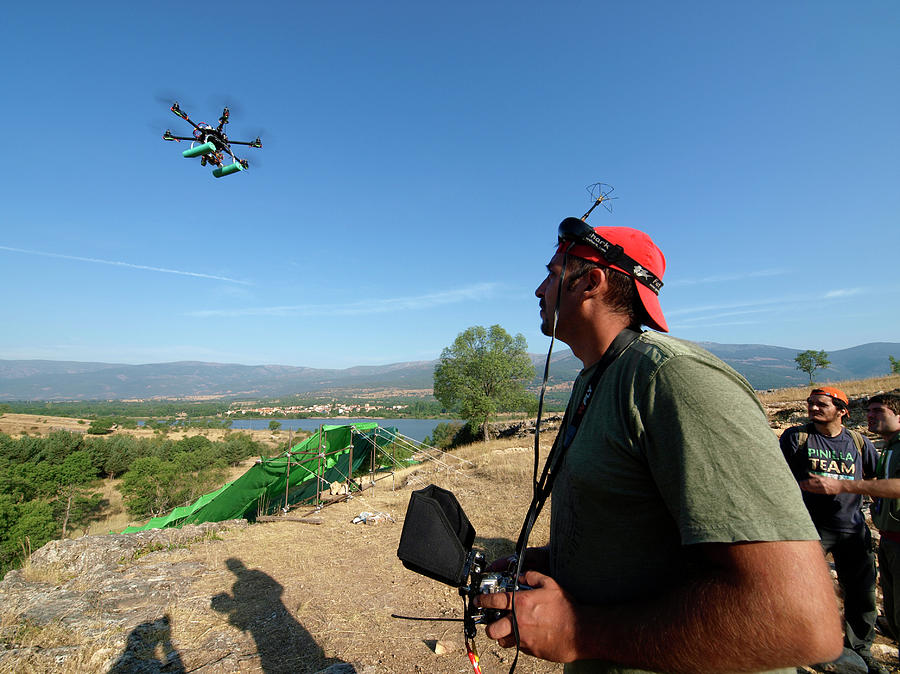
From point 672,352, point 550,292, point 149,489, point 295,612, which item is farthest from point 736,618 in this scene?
point 149,489

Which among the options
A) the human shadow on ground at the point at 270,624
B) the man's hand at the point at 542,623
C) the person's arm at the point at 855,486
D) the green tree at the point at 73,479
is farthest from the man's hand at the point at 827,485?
the green tree at the point at 73,479

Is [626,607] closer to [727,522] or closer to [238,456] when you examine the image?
[727,522]

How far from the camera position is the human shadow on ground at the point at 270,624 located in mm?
4121

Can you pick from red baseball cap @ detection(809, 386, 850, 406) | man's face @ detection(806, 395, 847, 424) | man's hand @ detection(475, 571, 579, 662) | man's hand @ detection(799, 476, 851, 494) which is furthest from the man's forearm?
red baseball cap @ detection(809, 386, 850, 406)

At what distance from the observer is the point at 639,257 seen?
137 centimetres

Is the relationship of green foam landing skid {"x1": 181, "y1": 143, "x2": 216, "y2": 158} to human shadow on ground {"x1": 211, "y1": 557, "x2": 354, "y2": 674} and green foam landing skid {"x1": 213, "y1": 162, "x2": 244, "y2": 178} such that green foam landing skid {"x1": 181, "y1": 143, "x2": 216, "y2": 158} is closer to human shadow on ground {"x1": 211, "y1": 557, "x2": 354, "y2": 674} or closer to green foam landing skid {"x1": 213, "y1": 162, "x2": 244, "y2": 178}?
green foam landing skid {"x1": 213, "y1": 162, "x2": 244, "y2": 178}

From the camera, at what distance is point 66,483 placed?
112 ft

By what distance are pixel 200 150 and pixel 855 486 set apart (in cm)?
1103

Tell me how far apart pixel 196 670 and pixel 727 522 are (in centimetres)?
519

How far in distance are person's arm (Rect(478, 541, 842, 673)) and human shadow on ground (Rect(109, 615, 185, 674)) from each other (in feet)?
16.1

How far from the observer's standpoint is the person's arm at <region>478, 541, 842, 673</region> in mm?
799

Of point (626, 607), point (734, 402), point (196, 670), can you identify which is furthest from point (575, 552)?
point (196, 670)

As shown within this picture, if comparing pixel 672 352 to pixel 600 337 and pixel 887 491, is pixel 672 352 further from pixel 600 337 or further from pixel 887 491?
pixel 887 491

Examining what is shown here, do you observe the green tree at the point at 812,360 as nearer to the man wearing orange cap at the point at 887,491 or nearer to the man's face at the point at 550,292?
the man wearing orange cap at the point at 887,491
